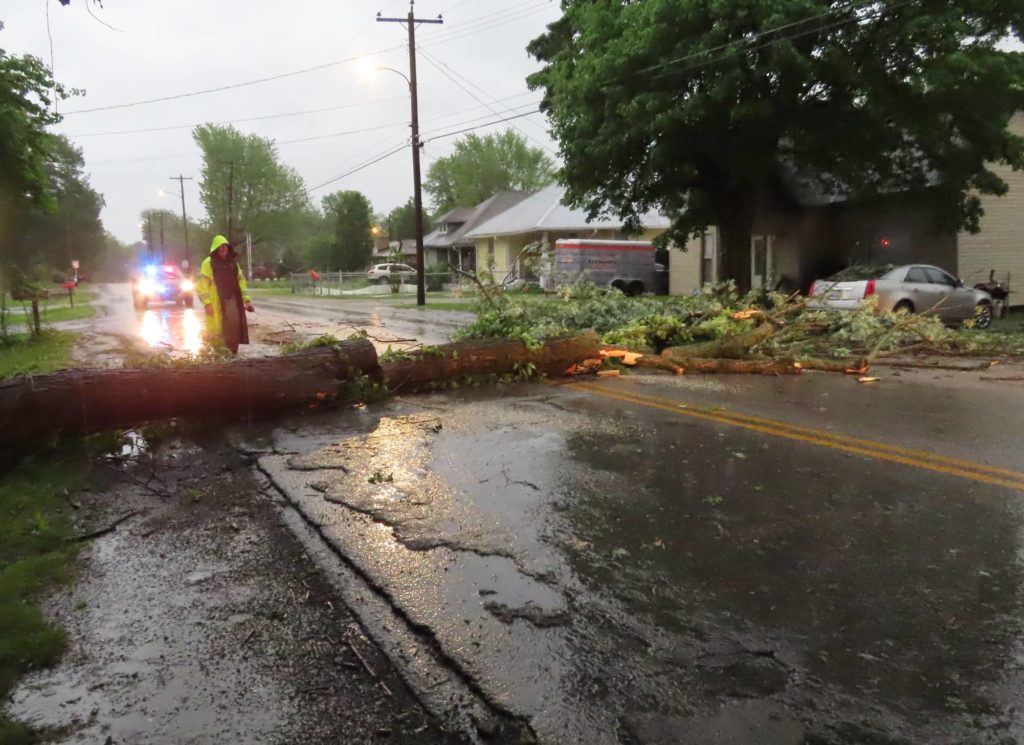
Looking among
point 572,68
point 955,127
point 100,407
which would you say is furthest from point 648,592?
point 572,68

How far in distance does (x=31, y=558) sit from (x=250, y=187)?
86.0 metres

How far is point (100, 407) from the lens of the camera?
20.1 ft

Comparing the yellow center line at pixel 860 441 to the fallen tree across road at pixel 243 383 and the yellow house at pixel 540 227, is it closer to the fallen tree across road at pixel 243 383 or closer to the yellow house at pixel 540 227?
the fallen tree across road at pixel 243 383

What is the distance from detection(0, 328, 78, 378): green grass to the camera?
10.6 meters

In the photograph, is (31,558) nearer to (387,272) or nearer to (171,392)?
(171,392)

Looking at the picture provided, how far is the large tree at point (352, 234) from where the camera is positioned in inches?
2516

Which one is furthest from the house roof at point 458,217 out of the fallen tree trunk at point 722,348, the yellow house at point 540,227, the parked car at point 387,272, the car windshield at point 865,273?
the fallen tree trunk at point 722,348

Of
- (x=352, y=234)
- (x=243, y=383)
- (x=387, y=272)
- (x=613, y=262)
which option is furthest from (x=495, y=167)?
Answer: (x=243, y=383)

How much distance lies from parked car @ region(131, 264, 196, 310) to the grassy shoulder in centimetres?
2256

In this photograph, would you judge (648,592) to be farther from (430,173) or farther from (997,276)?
(430,173)

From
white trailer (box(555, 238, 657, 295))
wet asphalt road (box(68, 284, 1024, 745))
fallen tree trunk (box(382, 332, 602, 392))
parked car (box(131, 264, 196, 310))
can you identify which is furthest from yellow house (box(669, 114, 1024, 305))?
parked car (box(131, 264, 196, 310))

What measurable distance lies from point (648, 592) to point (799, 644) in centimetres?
72

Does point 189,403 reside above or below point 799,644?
above

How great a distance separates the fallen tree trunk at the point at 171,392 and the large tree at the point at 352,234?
191 ft
